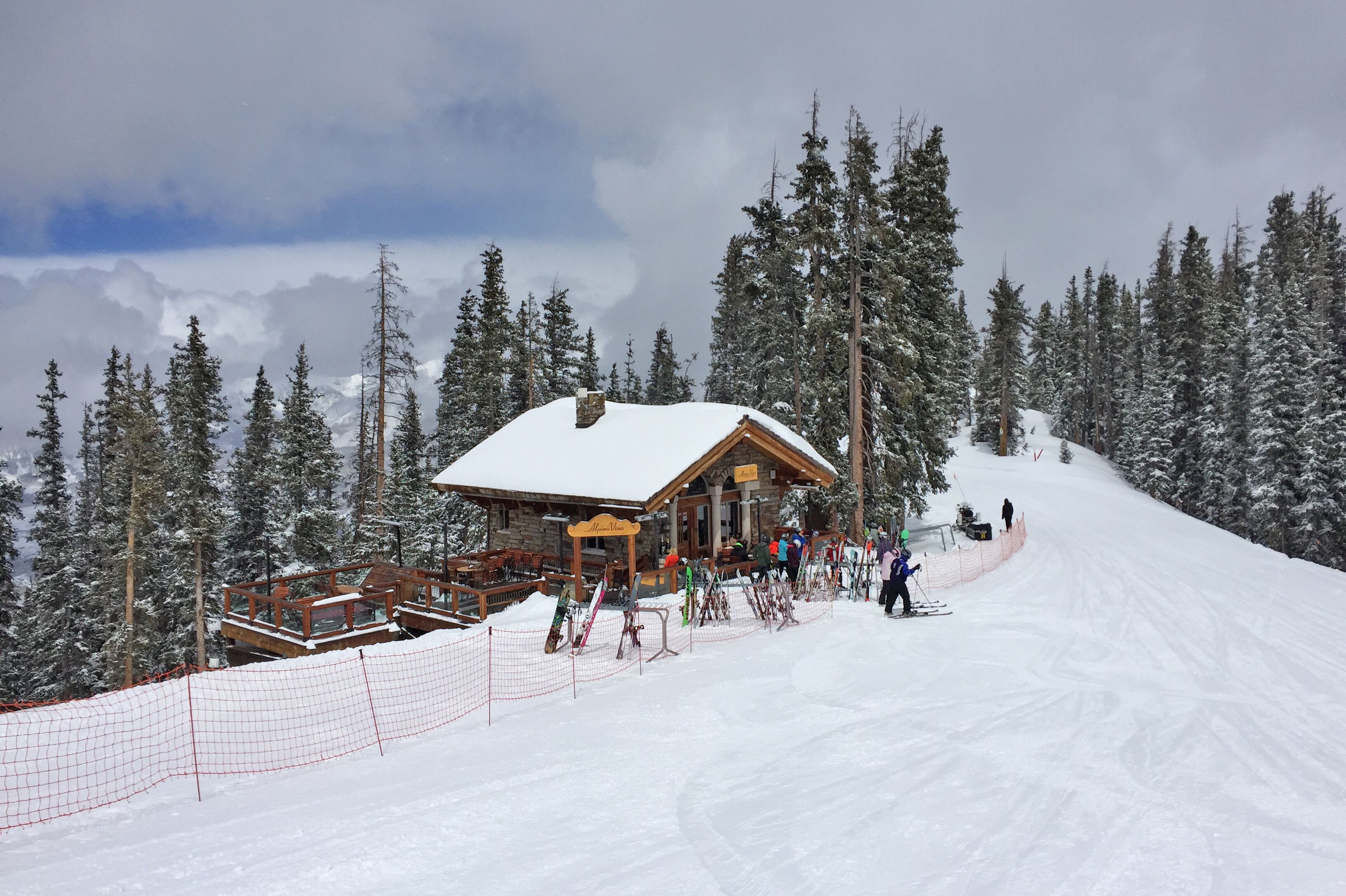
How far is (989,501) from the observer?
128 feet

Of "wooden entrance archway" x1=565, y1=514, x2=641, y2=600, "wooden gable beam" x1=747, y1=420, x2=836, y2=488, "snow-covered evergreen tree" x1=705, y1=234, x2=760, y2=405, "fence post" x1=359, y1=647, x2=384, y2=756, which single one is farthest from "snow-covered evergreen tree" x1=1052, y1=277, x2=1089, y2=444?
"fence post" x1=359, y1=647, x2=384, y2=756

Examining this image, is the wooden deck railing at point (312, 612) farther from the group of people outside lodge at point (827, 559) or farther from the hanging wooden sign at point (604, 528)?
the group of people outside lodge at point (827, 559)

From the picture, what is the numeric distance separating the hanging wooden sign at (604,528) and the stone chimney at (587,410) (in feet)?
20.0

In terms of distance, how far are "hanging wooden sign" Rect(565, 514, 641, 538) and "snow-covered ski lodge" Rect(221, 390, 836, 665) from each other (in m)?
0.13

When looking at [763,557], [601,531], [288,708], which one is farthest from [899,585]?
[288,708]

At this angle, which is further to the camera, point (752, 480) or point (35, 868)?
point (752, 480)

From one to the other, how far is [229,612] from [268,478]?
15.0 m

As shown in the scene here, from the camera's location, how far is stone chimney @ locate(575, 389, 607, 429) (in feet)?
73.3

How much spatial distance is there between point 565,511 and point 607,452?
1.96 m

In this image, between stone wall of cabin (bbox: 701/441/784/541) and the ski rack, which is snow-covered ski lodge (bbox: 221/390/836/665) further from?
the ski rack

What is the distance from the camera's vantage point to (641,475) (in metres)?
18.0

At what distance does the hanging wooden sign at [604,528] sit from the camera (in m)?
16.4

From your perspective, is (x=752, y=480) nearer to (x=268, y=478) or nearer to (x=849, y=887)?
(x=849, y=887)

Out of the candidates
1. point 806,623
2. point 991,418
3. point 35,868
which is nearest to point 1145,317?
point 991,418
